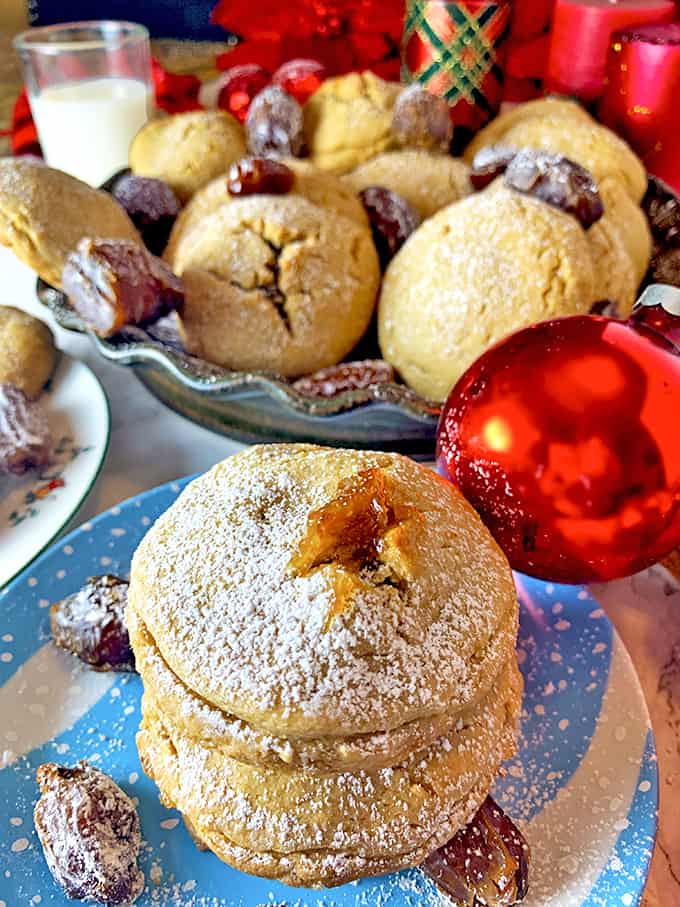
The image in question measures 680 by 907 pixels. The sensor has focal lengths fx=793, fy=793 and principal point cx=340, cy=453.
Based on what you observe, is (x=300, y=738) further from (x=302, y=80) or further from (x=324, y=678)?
(x=302, y=80)

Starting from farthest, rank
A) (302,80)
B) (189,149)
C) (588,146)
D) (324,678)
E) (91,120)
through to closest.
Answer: (91,120)
(302,80)
(189,149)
(588,146)
(324,678)

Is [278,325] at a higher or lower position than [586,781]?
higher

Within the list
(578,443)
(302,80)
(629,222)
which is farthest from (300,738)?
(302,80)

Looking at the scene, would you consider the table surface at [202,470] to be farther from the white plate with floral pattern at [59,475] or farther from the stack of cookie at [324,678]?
the stack of cookie at [324,678]

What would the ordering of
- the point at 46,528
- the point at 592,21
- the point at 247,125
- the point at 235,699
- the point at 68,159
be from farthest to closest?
the point at 68,159, the point at 592,21, the point at 247,125, the point at 46,528, the point at 235,699

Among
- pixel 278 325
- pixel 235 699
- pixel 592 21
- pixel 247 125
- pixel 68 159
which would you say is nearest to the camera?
pixel 235 699

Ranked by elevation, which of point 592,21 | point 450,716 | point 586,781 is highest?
point 592,21

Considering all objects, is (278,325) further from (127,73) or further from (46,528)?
(127,73)

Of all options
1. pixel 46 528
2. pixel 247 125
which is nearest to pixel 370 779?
pixel 46 528
